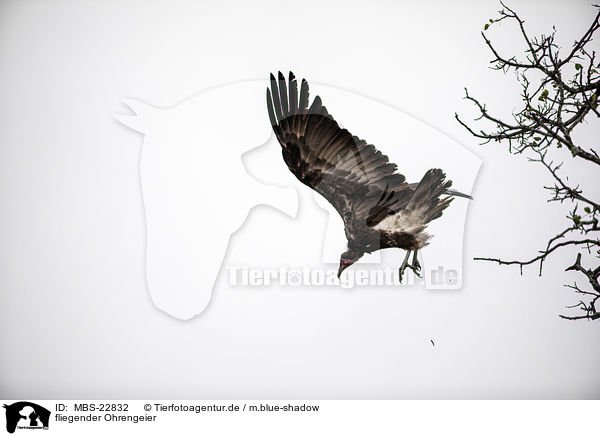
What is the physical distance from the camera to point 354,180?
2.25 m

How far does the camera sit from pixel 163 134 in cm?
244

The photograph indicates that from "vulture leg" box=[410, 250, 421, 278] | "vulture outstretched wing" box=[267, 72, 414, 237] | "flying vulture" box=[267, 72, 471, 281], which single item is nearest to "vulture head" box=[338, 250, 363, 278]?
"flying vulture" box=[267, 72, 471, 281]

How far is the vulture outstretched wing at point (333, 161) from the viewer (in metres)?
2.19

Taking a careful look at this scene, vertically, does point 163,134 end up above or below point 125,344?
above

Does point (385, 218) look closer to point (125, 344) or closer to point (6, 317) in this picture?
point (125, 344)

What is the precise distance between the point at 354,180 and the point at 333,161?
137 mm

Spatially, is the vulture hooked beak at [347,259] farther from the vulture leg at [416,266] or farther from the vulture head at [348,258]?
the vulture leg at [416,266]

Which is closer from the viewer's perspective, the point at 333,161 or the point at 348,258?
the point at 333,161

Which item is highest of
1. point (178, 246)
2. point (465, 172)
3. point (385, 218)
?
point (465, 172)

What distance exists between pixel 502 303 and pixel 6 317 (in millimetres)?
2443

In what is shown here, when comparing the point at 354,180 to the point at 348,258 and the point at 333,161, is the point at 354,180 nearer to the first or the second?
the point at 333,161

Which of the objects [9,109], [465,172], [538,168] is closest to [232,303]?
[465,172]

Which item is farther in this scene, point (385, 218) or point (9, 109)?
point (9, 109)

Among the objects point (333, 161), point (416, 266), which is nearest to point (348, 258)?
point (416, 266)
